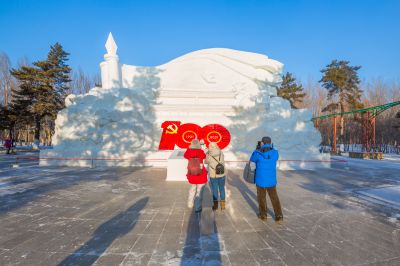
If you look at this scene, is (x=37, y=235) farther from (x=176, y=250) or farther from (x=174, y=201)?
(x=174, y=201)

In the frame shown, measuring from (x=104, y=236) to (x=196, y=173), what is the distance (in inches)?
72.0

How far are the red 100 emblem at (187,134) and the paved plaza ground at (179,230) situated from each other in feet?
19.4

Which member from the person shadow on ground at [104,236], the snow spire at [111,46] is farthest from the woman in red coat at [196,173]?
the snow spire at [111,46]

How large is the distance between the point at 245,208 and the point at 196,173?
1495mm

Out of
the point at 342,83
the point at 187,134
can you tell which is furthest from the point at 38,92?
the point at 342,83

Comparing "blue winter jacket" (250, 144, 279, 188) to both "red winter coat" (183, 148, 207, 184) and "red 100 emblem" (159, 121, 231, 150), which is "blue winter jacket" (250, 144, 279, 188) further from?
Result: "red 100 emblem" (159, 121, 231, 150)

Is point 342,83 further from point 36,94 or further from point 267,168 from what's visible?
point 36,94

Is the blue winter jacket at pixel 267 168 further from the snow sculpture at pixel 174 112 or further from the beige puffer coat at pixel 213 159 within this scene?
the snow sculpture at pixel 174 112

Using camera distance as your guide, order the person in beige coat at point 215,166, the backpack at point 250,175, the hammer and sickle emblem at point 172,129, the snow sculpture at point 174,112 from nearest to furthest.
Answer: the backpack at point 250,175 → the person in beige coat at point 215,166 → the snow sculpture at point 174,112 → the hammer and sickle emblem at point 172,129

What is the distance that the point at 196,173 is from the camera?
422 centimetres

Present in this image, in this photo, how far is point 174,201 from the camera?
5254mm

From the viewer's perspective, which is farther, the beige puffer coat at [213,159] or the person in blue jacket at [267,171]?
the beige puffer coat at [213,159]

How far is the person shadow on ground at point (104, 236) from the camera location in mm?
2766

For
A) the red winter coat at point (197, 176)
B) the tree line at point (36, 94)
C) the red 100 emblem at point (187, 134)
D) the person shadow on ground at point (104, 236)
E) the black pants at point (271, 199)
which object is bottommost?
the person shadow on ground at point (104, 236)
